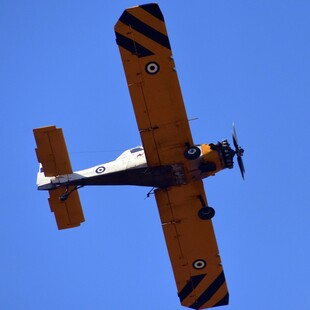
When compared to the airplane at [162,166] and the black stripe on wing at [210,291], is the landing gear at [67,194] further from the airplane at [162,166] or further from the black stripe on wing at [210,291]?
the black stripe on wing at [210,291]

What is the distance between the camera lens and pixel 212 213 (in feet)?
64.5

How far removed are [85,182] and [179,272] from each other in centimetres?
410

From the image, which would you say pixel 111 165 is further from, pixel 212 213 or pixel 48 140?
pixel 212 213

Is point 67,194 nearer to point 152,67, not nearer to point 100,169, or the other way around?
point 100,169

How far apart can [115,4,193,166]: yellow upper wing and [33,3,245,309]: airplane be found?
26 mm

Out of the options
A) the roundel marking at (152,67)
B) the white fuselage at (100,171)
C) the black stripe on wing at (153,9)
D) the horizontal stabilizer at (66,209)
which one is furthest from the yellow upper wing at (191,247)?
the black stripe on wing at (153,9)

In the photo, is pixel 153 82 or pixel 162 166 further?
pixel 162 166

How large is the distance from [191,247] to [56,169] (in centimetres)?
476

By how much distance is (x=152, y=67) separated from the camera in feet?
58.5

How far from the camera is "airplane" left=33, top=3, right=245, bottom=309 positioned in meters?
17.7

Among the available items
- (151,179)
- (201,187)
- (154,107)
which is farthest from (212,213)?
(154,107)

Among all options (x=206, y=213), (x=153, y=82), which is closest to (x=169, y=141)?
(x=153, y=82)

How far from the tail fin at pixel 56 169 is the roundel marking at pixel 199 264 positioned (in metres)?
3.72

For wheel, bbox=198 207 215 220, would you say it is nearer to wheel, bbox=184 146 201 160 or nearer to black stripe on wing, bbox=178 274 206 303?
wheel, bbox=184 146 201 160
